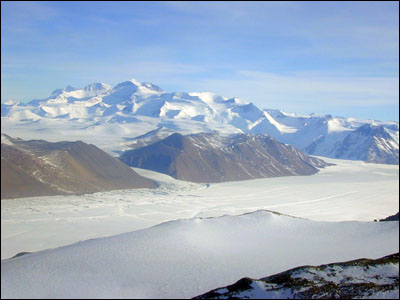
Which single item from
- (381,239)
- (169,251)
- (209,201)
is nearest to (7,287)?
(169,251)

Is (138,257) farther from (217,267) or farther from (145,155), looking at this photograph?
(145,155)

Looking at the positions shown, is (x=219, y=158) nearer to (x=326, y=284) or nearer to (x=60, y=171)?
(x=60, y=171)

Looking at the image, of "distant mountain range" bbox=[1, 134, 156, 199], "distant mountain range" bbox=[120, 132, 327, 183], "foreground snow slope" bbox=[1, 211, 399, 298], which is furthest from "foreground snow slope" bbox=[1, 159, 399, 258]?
"foreground snow slope" bbox=[1, 211, 399, 298]

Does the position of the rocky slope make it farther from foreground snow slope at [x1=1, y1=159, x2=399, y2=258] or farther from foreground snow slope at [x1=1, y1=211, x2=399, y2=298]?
foreground snow slope at [x1=1, y1=159, x2=399, y2=258]

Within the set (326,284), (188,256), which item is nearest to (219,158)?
(188,256)

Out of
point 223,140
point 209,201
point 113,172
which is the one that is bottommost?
point 209,201

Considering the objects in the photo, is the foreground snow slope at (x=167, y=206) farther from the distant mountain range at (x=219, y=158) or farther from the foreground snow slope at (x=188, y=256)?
the foreground snow slope at (x=188, y=256)
